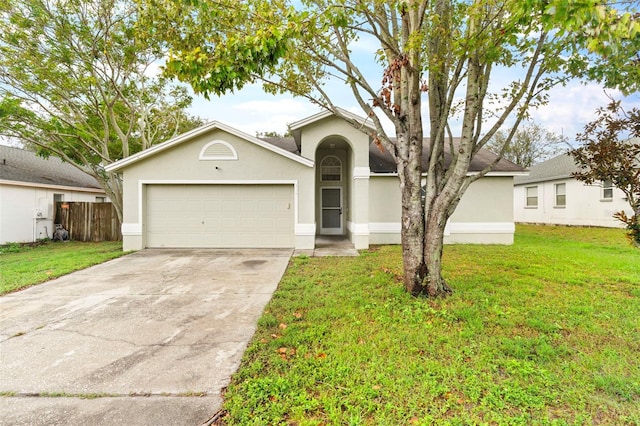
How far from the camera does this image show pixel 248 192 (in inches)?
398

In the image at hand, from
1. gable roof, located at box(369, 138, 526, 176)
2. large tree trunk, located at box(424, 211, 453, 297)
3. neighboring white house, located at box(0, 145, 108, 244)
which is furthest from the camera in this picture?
neighboring white house, located at box(0, 145, 108, 244)

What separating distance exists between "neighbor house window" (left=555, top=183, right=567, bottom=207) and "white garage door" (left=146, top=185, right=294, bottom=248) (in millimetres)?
17385

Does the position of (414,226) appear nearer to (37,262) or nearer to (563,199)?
(37,262)

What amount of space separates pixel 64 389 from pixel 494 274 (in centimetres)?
710

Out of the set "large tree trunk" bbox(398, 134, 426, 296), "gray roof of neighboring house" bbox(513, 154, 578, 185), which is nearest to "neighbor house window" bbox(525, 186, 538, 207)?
"gray roof of neighboring house" bbox(513, 154, 578, 185)

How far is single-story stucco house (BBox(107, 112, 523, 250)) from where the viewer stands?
9734 mm

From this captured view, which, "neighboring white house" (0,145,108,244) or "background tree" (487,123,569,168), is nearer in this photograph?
"neighboring white house" (0,145,108,244)

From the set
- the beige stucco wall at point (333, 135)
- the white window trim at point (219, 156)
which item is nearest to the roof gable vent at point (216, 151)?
the white window trim at point (219, 156)

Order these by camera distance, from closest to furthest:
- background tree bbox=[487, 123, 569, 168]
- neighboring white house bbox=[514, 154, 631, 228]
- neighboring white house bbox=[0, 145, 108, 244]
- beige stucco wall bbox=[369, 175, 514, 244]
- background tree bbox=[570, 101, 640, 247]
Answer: background tree bbox=[570, 101, 640, 247] < beige stucco wall bbox=[369, 175, 514, 244] < neighboring white house bbox=[0, 145, 108, 244] < neighboring white house bbox=[514, 154, 631, 228] < background tree bbox=[487, 123, 569, 168]

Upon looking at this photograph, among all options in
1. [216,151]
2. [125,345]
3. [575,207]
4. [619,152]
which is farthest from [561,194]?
[125,345]

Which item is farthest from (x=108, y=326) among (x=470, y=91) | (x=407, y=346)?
(x=470, y=91)

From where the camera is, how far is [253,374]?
9.25ft

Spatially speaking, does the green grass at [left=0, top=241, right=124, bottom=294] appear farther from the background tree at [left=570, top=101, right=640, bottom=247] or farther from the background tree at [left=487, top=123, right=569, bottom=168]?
the background tree at [left=487, top=123, right=569, bottom=168]

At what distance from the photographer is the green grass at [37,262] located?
6296mm
